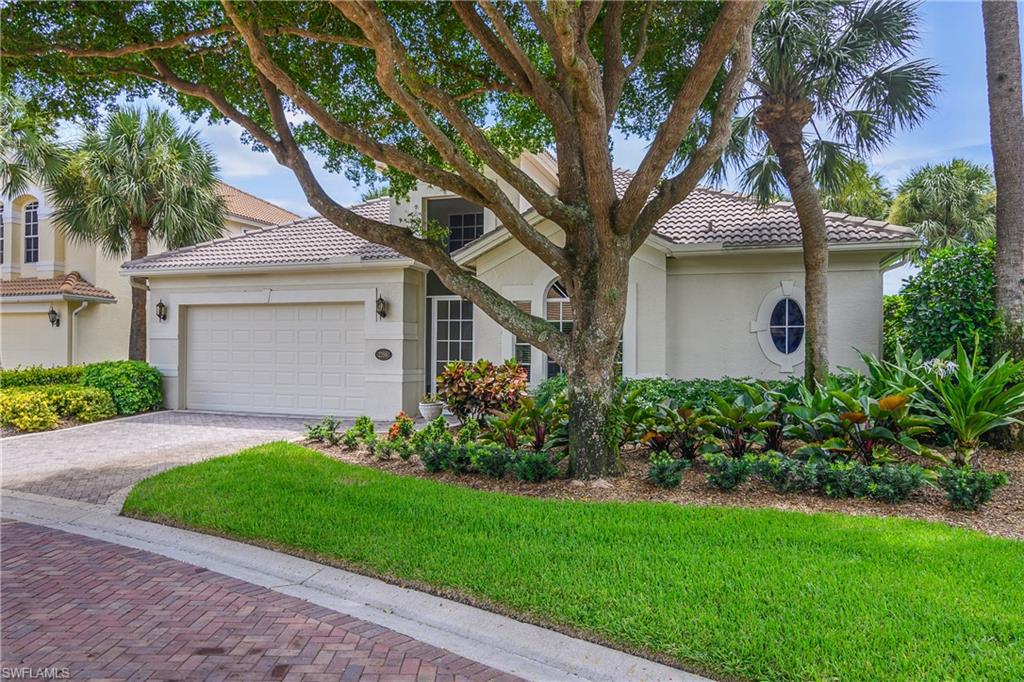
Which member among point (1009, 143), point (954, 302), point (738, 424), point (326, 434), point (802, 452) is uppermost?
point (1009, 143)

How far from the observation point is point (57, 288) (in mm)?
18750

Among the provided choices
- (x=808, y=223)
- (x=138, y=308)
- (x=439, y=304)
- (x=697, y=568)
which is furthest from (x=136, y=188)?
(x=697, y=568)

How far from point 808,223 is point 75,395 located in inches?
578

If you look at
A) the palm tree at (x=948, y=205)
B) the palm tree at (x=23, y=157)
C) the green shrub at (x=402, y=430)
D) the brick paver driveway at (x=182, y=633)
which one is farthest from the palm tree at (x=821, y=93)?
the palm tree at (x=23, y=157)

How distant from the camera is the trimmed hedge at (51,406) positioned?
449 inches

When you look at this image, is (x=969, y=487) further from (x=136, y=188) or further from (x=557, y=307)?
(x=136, y=188)

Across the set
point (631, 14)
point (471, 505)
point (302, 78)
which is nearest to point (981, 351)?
point (631, 14)

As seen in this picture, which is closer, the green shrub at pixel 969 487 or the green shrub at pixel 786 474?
the green shrub at pixel 969 487

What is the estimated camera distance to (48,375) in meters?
14.5

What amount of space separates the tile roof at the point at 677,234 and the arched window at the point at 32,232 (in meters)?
9.10

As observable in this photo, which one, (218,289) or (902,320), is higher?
(218,289)

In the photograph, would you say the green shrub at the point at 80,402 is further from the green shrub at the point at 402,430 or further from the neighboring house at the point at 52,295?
the green shrub at the point at 402,430

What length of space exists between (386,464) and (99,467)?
422 cm

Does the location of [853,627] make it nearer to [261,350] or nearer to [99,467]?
[99,467]
